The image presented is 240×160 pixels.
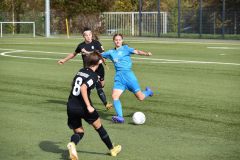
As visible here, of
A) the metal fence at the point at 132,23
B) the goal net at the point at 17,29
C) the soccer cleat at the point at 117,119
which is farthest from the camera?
the goal net at the point at 17,29

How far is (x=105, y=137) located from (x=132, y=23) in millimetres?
45418

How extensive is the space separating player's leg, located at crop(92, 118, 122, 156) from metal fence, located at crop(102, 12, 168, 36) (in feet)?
139

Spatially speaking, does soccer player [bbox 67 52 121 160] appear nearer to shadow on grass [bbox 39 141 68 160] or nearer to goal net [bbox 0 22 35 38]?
shadow on grass [bbox 39 141 68 160]

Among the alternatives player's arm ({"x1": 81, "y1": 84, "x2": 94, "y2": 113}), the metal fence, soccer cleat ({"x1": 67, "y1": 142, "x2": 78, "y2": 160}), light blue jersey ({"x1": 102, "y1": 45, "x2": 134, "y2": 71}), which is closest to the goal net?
the metal fence

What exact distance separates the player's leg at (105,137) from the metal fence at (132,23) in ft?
139

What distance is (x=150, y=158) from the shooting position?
8.44m

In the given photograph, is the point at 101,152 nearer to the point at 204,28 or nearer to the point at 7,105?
the point at 7,105

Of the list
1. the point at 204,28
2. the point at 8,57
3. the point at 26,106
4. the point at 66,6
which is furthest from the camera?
the point at 66,6

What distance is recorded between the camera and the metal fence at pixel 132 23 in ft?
167

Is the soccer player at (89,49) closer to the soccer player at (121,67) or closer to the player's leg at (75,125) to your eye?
the soccer player at (121,67)

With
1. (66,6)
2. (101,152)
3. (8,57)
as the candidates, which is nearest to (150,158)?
(101,152)

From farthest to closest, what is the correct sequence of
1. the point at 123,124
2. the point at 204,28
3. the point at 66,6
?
1. the point at 66,6
2. the point at 204,28
3. the point at 123,124

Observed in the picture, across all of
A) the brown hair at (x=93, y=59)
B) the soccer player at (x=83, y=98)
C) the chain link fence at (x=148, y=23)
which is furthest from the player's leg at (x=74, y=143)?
the chain link fence at (x=148, y=23)

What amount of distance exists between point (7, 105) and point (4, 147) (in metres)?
4.40
